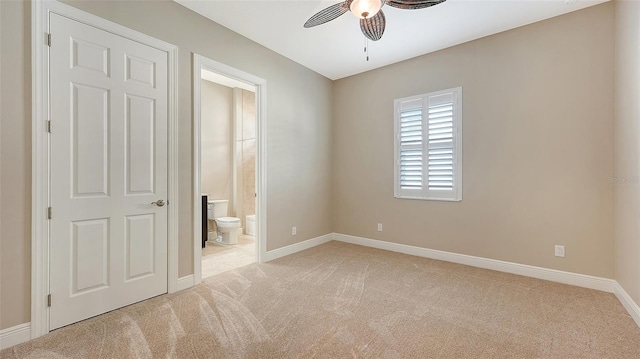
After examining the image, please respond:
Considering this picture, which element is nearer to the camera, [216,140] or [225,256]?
[225,256]

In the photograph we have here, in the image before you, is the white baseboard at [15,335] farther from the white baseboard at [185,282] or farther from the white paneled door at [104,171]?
the white baseboard at [185,282]

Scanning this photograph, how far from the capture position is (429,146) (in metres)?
3.85

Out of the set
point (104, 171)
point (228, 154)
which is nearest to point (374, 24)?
point (104, 171)

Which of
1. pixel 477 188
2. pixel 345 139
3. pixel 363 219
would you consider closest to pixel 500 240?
pixel 477 188

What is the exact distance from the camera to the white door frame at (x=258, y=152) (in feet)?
9.58

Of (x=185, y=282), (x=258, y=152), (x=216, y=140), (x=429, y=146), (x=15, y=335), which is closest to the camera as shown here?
(x=15, y=335)

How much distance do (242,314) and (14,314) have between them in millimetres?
1526

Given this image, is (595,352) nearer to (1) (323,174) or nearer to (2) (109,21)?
(1) (323,174)

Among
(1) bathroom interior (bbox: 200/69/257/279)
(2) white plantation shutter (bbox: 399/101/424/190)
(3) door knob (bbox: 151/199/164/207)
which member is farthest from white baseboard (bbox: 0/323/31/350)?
(2) white plantation shutter (bbox: 399/101/424/190)

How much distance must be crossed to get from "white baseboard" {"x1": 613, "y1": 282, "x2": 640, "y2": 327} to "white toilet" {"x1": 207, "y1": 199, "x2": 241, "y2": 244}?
4667 mm

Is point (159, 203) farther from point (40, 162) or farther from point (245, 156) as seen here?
point (245, 156)

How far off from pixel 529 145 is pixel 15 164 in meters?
4.67

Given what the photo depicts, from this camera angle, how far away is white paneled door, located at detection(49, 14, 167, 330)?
209cm

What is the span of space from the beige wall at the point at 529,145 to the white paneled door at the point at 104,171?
10.4ft
